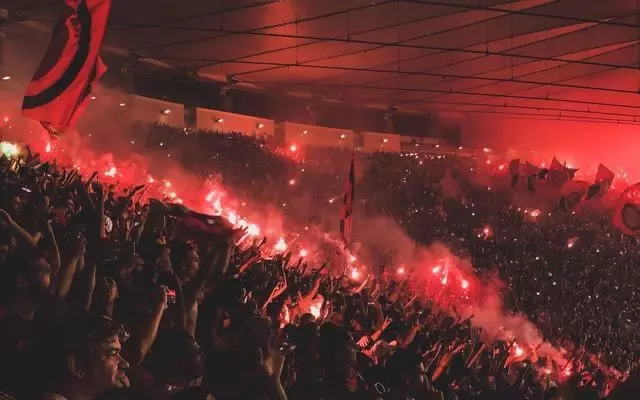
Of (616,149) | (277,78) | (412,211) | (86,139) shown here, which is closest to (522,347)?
(412,211)

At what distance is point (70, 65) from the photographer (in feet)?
20.3

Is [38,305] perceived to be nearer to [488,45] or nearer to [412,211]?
[488,45]

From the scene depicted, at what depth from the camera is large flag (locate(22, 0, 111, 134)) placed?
604 centimetres

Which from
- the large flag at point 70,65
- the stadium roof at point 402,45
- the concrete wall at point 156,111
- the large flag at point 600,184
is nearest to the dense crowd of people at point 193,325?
the large flag at point 70,65

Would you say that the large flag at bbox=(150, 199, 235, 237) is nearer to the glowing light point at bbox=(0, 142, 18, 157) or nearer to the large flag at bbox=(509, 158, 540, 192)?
the glowing light point at bbox=(0, 142, 18, 157)

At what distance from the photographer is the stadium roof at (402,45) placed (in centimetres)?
1386

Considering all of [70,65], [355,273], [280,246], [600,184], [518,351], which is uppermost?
[70,65]

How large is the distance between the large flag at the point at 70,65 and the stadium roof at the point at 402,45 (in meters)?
5.58

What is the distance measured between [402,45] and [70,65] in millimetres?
8416

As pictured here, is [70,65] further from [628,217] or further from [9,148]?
A: [628,217]

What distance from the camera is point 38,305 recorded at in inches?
130

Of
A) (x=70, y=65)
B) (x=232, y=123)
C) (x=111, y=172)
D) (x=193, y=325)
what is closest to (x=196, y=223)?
(x=70, y=65)

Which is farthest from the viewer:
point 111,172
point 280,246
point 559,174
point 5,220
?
point 559,174

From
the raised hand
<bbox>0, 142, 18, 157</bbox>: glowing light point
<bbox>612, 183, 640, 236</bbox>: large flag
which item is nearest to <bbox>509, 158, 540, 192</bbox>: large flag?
<bbox>612, 183, 640, 236</bbox>: large flag
